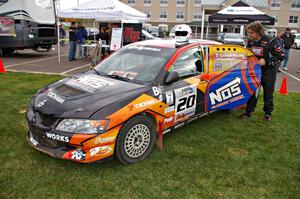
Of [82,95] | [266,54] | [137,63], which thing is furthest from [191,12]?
[82,95]

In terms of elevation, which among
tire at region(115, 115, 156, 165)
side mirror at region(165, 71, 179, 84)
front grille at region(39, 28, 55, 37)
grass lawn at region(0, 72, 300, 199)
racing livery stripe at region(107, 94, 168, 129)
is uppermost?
front grille at region(39, 28, 55, 37)

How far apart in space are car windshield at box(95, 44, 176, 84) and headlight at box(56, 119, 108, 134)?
3.20 feet

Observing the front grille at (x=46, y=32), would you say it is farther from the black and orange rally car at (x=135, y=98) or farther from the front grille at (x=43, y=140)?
the front grille at (x=43, y=140)

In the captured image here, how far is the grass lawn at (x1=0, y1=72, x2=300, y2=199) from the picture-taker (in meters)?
2.97

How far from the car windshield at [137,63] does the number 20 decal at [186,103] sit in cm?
57

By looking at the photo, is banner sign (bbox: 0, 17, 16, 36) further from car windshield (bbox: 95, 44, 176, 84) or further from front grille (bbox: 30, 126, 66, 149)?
front grille (bbox: 30, 126, 66, 149)

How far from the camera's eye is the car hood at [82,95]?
3.08m

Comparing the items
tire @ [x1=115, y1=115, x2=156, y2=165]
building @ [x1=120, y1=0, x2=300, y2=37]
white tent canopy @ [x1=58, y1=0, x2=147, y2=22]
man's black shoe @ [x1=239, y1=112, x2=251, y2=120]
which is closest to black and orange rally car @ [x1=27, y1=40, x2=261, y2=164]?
→ tire @ [x1=115, y1=115, x2=156, y2=165]

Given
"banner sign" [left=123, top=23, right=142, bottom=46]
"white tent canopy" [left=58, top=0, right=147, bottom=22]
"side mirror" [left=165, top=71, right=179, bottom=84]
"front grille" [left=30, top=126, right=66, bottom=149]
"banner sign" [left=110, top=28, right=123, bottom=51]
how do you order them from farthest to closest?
"banner sign" [left=123, top=23, right=142, bottom=46]
"white tent canopy" [left=58, top=0, right=147, bottom=22]
"banner sign" [left=110, top=28, right=123, bottom=51]
"side mirror" [left=165, top=71, right=179, bottom=84]
"front grille" [left=30, top=126, right=66, bottom=149]

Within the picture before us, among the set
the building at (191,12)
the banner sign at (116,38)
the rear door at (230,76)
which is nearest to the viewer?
the rear door at (230,76)

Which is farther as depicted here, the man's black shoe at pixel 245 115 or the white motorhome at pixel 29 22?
the white motorhome at pixel 29 22

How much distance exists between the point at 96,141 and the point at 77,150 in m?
0.25

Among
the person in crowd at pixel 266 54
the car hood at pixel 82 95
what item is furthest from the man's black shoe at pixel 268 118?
the car hood at pixel 82 95

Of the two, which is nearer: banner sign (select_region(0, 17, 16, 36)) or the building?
banner sign (select_region(0, 17, 16, 36))
